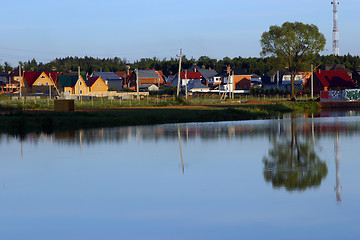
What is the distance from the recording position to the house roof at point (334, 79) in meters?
124

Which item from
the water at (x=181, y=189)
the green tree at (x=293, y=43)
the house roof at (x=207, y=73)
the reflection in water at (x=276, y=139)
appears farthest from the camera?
the house roof at (x=207, y=73)

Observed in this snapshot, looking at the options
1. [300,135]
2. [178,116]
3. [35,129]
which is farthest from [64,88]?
[300,135]

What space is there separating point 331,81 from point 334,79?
3.58ft

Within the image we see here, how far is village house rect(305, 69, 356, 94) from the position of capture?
124 m

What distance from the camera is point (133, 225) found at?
48.3 feet

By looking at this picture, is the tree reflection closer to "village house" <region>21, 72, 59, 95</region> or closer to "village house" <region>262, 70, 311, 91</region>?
"village house" <region>262, 70, 311, 91</region>

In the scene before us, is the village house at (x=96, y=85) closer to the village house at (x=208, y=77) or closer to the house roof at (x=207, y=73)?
the village house at (x=208, y=77)

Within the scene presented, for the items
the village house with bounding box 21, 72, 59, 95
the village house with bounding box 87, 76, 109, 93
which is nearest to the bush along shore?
the village house with bounding box 87, 76, 109, 93

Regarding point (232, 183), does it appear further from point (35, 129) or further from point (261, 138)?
point (35, 129)

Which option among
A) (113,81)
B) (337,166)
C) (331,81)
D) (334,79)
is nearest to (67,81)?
(113,81)

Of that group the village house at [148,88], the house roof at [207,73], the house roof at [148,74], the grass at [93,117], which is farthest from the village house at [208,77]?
the grass at [93,117]

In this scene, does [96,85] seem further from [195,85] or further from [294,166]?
[294,166]

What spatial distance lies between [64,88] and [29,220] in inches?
4862

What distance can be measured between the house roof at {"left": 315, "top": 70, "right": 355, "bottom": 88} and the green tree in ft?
52.4
